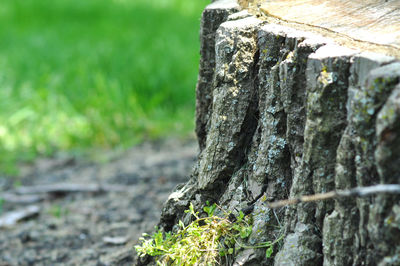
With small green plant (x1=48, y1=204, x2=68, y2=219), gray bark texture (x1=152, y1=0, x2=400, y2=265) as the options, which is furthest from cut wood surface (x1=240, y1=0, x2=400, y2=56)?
small green plant (x1=48, y1=204, x2=68, y2=219)

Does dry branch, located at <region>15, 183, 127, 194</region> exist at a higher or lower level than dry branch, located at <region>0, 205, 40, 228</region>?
higher

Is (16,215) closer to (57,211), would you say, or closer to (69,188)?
(57,211)

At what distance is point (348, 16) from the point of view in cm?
197

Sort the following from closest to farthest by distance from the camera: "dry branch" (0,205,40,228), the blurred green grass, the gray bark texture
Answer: the gray bark texture, "dry branch" (0,205,40,228), the blurred green grass

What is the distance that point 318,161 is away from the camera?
5.32 ft

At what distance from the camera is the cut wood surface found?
5.65ft

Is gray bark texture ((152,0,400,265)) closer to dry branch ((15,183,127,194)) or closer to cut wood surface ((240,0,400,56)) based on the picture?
cut wood surface ((240,0,400,56))

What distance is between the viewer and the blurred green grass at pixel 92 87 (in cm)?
506

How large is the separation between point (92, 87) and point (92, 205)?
1982mm

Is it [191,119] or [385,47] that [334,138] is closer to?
[385,47]

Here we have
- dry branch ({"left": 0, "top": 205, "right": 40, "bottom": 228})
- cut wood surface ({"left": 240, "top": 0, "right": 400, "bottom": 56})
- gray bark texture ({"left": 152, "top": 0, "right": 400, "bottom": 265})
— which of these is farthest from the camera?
dry branch ({"left": 0, "top": 205, "right": 40, "bottom": 228})

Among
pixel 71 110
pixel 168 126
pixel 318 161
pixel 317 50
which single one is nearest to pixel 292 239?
pixel 318 161

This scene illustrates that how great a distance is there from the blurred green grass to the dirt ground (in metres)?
Result: 0.31

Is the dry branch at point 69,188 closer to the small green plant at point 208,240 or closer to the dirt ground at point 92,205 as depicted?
the dirt ground at point 92,205
